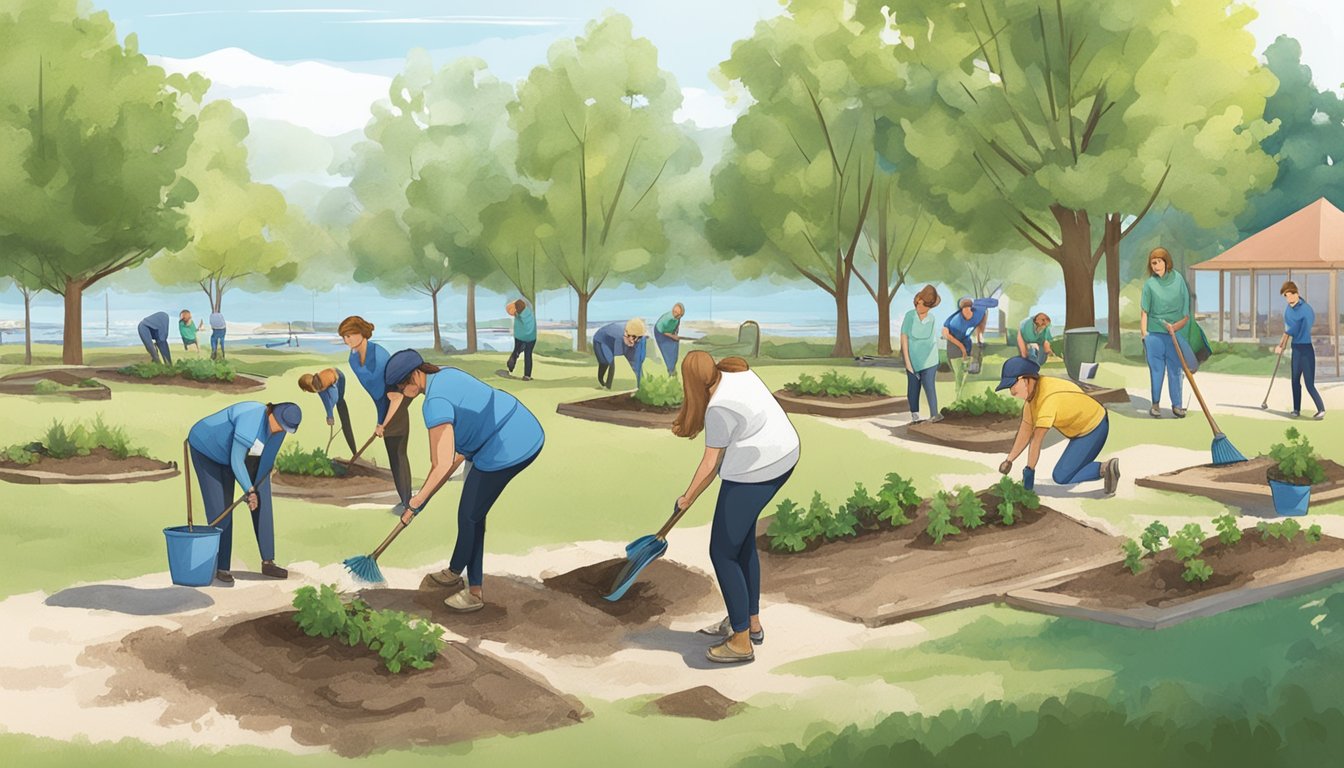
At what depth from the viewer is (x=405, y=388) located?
8.29m

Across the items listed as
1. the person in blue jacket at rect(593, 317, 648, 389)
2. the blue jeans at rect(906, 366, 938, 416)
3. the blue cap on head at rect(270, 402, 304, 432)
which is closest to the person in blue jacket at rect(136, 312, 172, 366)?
the person in blue jacket at rect(593, 317, 648, 389)

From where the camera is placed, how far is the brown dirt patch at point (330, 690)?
21.7 ft

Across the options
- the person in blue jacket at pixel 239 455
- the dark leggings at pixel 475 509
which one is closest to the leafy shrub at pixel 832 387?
the person in blue jacket at pixel 239 455

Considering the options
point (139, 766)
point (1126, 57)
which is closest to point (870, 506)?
point (139, 766)

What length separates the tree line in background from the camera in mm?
24375

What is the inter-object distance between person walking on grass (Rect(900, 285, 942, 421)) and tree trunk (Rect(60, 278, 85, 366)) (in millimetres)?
18434

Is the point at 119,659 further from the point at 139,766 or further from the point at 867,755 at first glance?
the point at 867,755

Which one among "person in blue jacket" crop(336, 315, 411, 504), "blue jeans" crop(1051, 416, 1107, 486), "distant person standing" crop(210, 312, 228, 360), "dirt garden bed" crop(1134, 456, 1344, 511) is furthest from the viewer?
"distant person standing" crop(210, 312, 228, 360)

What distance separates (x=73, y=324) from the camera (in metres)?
27.8

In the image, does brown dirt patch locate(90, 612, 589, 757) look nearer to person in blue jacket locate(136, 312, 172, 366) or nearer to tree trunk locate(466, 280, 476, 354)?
person in blue jacket locate(136, 312, 172, 366)

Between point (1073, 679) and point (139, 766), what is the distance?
4568 mm

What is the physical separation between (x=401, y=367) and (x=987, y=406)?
9.41m

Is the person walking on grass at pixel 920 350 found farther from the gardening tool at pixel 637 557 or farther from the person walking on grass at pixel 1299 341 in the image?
the gardening tool at pixel 637 557

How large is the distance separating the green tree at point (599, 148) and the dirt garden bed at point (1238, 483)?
2042 centimetres
